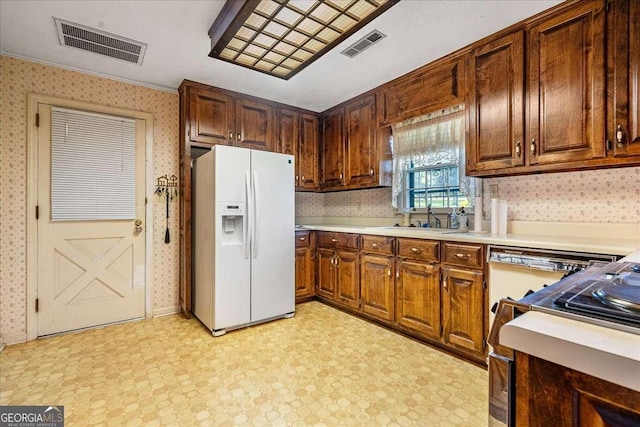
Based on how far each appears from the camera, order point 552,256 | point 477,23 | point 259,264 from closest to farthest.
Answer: point 552,256 → point 477,23 → point 259,264

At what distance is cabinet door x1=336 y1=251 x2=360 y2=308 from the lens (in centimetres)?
316

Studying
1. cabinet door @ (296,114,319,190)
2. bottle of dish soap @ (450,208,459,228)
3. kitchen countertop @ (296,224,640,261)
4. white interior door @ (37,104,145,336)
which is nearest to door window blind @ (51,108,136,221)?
white interior door @ (37,104,145,336)

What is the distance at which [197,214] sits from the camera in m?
3.17

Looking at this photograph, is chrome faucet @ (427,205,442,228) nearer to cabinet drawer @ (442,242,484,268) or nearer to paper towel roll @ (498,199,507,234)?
paper towel roll @ (498,199,507,234)

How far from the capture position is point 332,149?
397 centimetres

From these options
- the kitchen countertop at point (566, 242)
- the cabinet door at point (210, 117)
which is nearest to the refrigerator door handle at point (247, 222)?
the cabinet door at point (210, 117)

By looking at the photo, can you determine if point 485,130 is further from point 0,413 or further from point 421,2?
point 0,413

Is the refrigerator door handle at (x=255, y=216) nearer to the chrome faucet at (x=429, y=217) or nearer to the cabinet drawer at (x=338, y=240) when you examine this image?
the cabinet drawer at (x=338, y=240)

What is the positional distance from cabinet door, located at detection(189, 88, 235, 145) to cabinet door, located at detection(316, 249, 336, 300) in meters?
1.69

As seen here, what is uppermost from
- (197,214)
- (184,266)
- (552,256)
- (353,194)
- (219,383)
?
(353,194)

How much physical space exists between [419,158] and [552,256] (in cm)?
166

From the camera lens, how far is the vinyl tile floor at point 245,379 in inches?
66.5

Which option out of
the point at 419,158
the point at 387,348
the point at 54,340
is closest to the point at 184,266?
the point at 54,340

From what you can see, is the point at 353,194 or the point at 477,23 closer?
the point at 477,23
